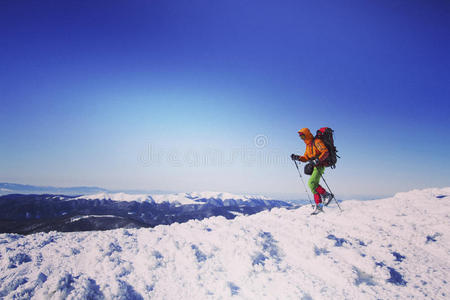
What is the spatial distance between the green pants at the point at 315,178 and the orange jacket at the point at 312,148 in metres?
0.58

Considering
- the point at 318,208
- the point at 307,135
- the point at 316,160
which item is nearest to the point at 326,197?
the point at 318,208

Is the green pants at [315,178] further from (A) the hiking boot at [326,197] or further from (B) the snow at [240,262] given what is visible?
(B) the snow at [240,262]

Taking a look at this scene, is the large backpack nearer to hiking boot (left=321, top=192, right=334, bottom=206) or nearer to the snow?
hiking boot (left=321, top=192, right=334, bottom=206)

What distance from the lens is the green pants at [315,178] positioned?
877 cm

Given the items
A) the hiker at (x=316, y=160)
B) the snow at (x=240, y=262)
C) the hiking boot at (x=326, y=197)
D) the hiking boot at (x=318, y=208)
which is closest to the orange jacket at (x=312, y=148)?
the hiker at (x=316, y=160)

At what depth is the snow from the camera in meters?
4.20

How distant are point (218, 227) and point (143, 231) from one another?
2.48m

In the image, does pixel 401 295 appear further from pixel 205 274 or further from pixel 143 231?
pixel 143 231

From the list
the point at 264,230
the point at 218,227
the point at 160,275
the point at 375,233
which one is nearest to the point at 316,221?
the point at 375,233

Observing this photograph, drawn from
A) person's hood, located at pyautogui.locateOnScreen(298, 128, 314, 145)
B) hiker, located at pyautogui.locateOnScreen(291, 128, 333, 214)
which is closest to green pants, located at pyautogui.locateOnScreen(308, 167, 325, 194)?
hiker, located at pyautogui.locateOnScreen(291, 128, 333, 214)

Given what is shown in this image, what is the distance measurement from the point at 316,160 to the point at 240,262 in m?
5.32

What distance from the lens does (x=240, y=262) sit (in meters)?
5.06

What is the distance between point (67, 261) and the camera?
496cm

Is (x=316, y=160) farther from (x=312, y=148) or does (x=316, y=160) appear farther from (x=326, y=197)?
(x=326, y=197)
